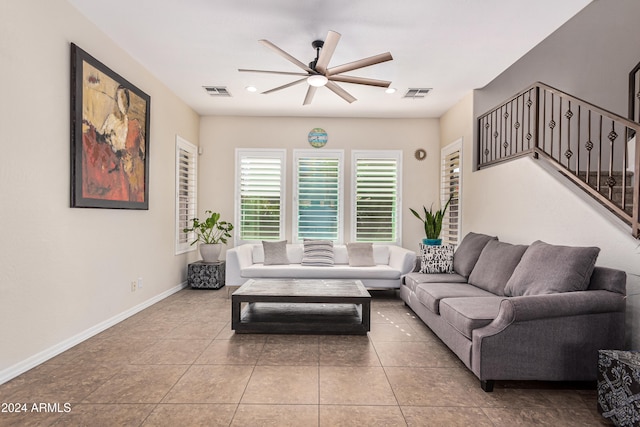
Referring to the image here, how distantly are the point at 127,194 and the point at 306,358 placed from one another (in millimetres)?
2669

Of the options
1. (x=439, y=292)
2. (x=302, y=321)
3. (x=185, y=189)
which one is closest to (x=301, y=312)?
(x=302, y=321)

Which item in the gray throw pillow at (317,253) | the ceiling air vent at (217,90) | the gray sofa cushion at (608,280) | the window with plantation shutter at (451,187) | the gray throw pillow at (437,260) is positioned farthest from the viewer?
the window with plantation shutter at (451,187)

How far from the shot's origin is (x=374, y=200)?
20.7 ft

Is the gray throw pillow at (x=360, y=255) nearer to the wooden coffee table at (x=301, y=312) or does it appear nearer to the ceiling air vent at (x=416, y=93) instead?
the wooden coffee table at (x=301, y=312)

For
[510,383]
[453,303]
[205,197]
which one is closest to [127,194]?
[205,197]

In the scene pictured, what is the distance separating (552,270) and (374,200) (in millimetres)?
3735

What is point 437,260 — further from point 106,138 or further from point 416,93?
point 106,138

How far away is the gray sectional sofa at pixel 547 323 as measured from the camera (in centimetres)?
237

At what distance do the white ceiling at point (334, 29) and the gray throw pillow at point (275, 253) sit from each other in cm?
230

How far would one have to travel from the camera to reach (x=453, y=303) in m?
2.99

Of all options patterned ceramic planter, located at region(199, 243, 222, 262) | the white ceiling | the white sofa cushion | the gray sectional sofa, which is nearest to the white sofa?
the white sofa cushion

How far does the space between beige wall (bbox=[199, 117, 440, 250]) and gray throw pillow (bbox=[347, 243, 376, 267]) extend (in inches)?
31.5

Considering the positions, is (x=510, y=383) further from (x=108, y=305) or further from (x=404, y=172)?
(x=404, y=172)

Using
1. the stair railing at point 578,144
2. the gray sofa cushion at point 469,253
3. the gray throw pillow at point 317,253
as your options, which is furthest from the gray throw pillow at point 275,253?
the stair railing at point 578,144
